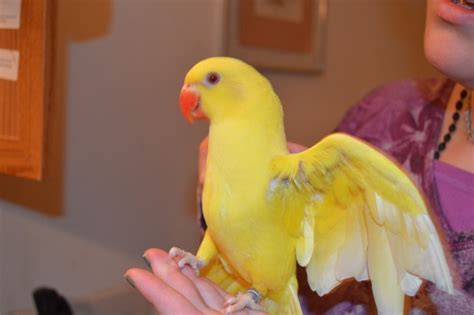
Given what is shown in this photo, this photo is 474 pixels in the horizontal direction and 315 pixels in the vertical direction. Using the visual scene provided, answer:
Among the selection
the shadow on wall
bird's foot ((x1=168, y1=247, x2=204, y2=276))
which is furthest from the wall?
bird's foot ((x1=168, y1=247, x2=204, y2=276))

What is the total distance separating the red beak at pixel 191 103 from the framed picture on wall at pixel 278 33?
0.50 metres

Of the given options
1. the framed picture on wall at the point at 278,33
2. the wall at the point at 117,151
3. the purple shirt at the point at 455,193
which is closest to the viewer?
the purple shirt at the point at 455,193

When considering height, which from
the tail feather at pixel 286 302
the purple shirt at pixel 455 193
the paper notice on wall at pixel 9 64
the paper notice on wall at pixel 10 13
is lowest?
the tail feather at pixel 286 302

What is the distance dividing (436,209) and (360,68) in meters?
0.63

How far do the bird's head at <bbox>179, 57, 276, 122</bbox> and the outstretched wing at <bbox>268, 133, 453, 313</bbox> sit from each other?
45mm

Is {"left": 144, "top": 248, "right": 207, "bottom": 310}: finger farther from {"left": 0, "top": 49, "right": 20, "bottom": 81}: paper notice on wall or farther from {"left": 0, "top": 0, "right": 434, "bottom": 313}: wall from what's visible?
{"left": 0, "top": 0, "right": 434, "bottom": 313}: wall

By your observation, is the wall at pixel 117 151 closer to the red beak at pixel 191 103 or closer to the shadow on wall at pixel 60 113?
the shadow on wall at pixel 60 113

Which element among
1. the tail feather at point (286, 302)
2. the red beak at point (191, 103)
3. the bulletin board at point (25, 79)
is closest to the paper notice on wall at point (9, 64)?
the bulletin board at point (25, 79)

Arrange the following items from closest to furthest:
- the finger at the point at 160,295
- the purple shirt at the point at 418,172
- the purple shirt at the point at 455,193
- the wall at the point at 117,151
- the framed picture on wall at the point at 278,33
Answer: the finger at the point at 160,295, the purple shirt at the point at 418,172, the purple shirt at the point at 455,193, the wall at the point at 117,151, the framed picture on wall at the point at 278,33

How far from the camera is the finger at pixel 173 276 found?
0.40m

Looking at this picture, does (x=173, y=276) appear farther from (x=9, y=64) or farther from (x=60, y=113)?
(x=60, y=113)

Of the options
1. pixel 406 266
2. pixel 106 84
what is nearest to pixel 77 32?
pixel 106 84

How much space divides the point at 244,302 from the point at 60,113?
413 millimetres

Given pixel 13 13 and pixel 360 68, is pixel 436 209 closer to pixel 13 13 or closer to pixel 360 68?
pixel 13 13
